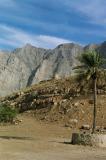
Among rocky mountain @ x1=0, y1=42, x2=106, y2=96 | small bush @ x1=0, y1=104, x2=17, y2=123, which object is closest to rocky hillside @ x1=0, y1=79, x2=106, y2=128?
small bush @ x1=0, y1=104, x2=17, y2=123

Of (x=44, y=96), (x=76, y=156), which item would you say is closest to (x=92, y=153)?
(x=76, y=156)

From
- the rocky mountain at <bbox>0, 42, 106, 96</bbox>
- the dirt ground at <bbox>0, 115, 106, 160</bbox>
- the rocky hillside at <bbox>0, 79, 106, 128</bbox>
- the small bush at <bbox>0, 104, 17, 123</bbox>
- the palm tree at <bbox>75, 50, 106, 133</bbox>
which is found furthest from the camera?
the rocky mountain at <bbox>0, 42, 106, 96</bbox>

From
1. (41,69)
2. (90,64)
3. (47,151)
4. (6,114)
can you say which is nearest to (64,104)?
(6,114)

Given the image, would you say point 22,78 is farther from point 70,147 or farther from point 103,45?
point 70,147

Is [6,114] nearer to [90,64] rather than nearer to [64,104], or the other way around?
[64,104]

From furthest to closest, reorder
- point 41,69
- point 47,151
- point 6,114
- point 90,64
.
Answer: point 41,69
point 6,114
point 90,64
point 47,151

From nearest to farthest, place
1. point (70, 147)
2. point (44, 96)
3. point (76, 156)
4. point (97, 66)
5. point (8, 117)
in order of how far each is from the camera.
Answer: point (76, 156)
point (70, 147)
point (97, 66)
point (8, 117)
point (44, 96)

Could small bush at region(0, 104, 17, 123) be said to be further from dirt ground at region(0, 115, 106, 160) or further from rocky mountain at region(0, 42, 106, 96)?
rocky mountain at region(0, 42, 106, 96)

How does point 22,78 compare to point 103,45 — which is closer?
point 103,45

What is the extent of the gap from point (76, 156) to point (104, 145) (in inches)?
325

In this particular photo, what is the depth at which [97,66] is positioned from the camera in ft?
146

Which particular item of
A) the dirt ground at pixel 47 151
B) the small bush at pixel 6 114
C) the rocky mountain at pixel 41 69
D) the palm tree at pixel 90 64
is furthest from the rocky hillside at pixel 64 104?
the rocky mountain at pixel 41 69

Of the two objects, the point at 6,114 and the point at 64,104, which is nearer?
the point at 6,114

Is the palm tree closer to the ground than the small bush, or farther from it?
farther from it
